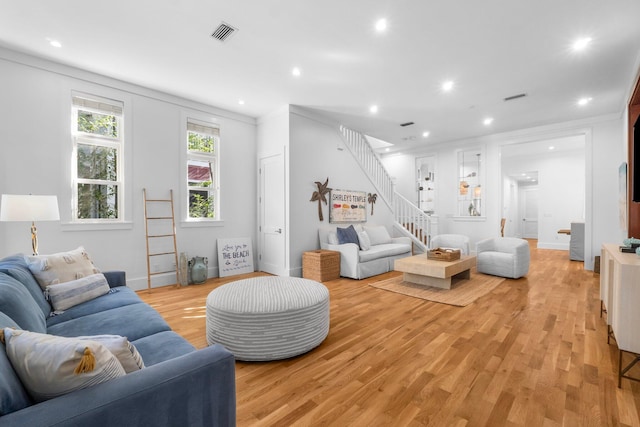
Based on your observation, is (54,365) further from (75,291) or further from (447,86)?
(447,86)

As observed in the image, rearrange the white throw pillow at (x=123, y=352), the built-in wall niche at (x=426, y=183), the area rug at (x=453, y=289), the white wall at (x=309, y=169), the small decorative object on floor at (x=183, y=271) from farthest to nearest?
the built-in wall niche at (x=426, y=183) < the white wall at (x=309, y=169) < the small decorative object on floor at (x=183, y=271) < the area rug at (x=453, y=289) < the white throw pillow at (x=123, y=352)

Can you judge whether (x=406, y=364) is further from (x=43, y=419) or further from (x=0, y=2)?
(x=0, y=2)

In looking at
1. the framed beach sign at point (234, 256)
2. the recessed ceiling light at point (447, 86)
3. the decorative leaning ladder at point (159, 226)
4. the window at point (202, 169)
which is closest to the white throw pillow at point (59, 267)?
the decorative leaning ladder at point (159, 226)

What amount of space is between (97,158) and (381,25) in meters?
4.18

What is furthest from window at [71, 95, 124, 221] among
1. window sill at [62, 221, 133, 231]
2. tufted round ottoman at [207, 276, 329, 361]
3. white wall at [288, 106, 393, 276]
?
tufted round ottoman at [207, 276, 329, 361]

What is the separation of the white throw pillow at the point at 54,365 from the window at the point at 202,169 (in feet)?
14.5

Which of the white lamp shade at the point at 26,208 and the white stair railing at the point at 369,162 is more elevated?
the white stair railing at the point at 369,162

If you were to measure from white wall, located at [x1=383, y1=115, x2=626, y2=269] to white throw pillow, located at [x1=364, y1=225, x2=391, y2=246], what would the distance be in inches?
90.4

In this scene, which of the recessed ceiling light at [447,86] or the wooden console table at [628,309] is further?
the recessed ceiling light at [447,86]

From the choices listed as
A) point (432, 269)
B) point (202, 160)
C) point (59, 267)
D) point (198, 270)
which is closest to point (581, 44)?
point (432, 269)

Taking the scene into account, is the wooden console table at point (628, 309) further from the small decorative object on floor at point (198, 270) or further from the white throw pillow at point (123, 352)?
the small decorative object on floor at point (198, 270)

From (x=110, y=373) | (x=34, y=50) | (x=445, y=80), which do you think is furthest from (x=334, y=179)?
(x=110, y=373)

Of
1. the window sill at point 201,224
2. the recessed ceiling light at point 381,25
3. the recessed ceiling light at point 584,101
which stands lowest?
the window sill at point 201,224

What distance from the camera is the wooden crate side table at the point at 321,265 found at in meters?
4.97
